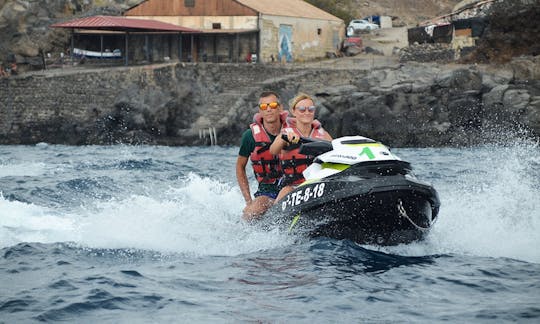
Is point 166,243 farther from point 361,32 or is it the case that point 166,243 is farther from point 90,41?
point 361,32

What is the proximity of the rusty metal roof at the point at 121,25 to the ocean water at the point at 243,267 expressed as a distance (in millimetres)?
27447

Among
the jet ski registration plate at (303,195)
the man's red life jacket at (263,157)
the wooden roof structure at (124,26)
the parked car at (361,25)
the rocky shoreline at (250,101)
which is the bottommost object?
the rocky shoreline at (250,101)

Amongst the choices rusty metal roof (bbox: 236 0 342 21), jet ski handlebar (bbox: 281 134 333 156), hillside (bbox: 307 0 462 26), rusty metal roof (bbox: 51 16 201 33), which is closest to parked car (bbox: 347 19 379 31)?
hillside (bbox: 307 0 462 26)

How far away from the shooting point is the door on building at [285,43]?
43.1m

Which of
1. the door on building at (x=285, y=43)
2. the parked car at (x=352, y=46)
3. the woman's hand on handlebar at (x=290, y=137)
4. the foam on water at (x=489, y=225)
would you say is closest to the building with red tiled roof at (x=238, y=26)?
the door on building at (x=285, y=43)

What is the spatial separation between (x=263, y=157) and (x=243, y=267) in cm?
162

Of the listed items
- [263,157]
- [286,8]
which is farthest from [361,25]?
[263,157]

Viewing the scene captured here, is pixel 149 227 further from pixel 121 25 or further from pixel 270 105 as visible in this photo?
pixel 121 25

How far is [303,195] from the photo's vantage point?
8.52 m

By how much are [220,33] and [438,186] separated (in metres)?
28.9

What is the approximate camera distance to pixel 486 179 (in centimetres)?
1609

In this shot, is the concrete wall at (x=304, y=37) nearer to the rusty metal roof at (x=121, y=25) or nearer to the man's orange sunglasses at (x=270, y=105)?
the rusty metal roof at (x=121, y=25)

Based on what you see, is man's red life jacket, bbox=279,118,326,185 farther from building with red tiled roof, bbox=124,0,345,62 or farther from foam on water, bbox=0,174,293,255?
building with red tiled roof, bbox=124,0,345,62

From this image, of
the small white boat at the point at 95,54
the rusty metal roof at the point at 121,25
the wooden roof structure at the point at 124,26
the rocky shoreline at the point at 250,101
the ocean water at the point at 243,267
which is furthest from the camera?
the small white boat at the point at 95,54
